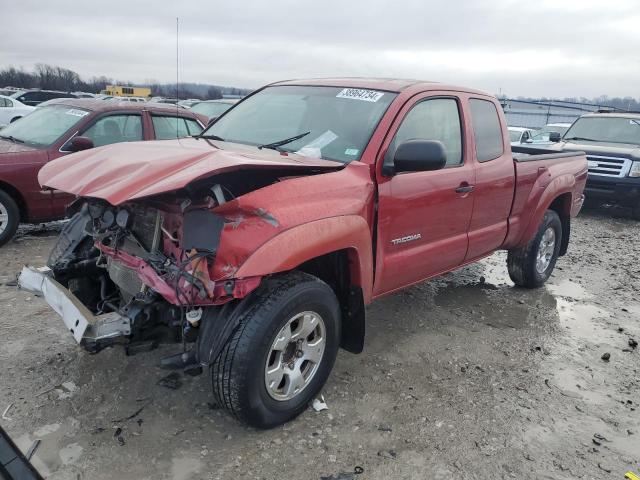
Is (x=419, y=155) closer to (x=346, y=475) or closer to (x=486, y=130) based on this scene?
(x=486, y=130)

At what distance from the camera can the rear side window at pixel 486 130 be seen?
4.32 metres

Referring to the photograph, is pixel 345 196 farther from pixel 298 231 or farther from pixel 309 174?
pixel 298 231

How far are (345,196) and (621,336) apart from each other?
3108 mm

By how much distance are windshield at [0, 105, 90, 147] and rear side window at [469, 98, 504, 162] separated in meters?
4.52

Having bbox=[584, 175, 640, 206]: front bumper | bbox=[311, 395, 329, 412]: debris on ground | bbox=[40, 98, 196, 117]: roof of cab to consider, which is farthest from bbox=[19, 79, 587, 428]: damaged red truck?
bbox=[584, 175, 640, 206]: front bumper

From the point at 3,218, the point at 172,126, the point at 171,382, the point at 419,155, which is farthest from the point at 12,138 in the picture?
the point at 419,155

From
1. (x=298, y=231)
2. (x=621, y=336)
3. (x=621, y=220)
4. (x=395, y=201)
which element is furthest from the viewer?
(x=621, y=220)

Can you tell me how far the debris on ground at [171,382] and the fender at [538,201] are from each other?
338cm

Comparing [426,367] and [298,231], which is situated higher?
[298,231]

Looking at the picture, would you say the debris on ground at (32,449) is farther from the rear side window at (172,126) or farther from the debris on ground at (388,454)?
the rear side window at (172,126)

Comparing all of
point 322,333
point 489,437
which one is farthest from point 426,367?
point 322,333

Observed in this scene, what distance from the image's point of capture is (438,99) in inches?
156

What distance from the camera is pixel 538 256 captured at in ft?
18.1

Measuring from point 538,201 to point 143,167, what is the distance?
3820mm
